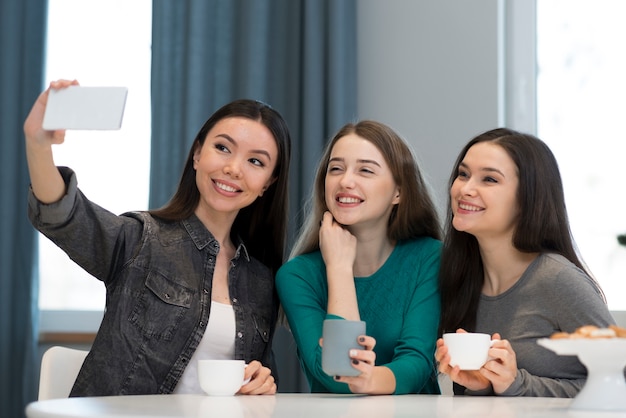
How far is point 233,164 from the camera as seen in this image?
6.82ft

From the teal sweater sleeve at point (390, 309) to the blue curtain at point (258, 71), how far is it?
1.02 meters

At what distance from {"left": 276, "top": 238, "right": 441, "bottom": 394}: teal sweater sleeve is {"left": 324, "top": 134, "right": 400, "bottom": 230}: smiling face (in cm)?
13

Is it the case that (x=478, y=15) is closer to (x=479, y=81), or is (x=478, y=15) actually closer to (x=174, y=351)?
(x=479, y=81)

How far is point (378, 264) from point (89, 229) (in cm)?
72

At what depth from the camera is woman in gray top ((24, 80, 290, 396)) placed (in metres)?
1.91

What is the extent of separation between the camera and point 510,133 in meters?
2.08

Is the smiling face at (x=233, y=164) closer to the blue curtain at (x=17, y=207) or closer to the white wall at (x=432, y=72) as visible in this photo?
the white wall at (x=432, y=72)

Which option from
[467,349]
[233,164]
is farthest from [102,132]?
[467,349]

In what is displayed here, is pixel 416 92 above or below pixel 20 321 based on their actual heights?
above

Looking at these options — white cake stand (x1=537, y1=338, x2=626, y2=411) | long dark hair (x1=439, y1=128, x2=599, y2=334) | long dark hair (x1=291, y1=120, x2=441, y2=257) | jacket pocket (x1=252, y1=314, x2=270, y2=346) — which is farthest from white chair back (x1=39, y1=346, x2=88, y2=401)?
white cake stand (x1=537, y1=338, x2=626, y2=411)

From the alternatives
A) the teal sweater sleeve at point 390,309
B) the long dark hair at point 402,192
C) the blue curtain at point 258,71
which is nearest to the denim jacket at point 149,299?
the teal sweater sleeve at point 390,309

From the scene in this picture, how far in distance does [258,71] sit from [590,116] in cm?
119

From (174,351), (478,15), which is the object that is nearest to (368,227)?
(174,351)

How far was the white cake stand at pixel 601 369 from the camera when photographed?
125 cm
